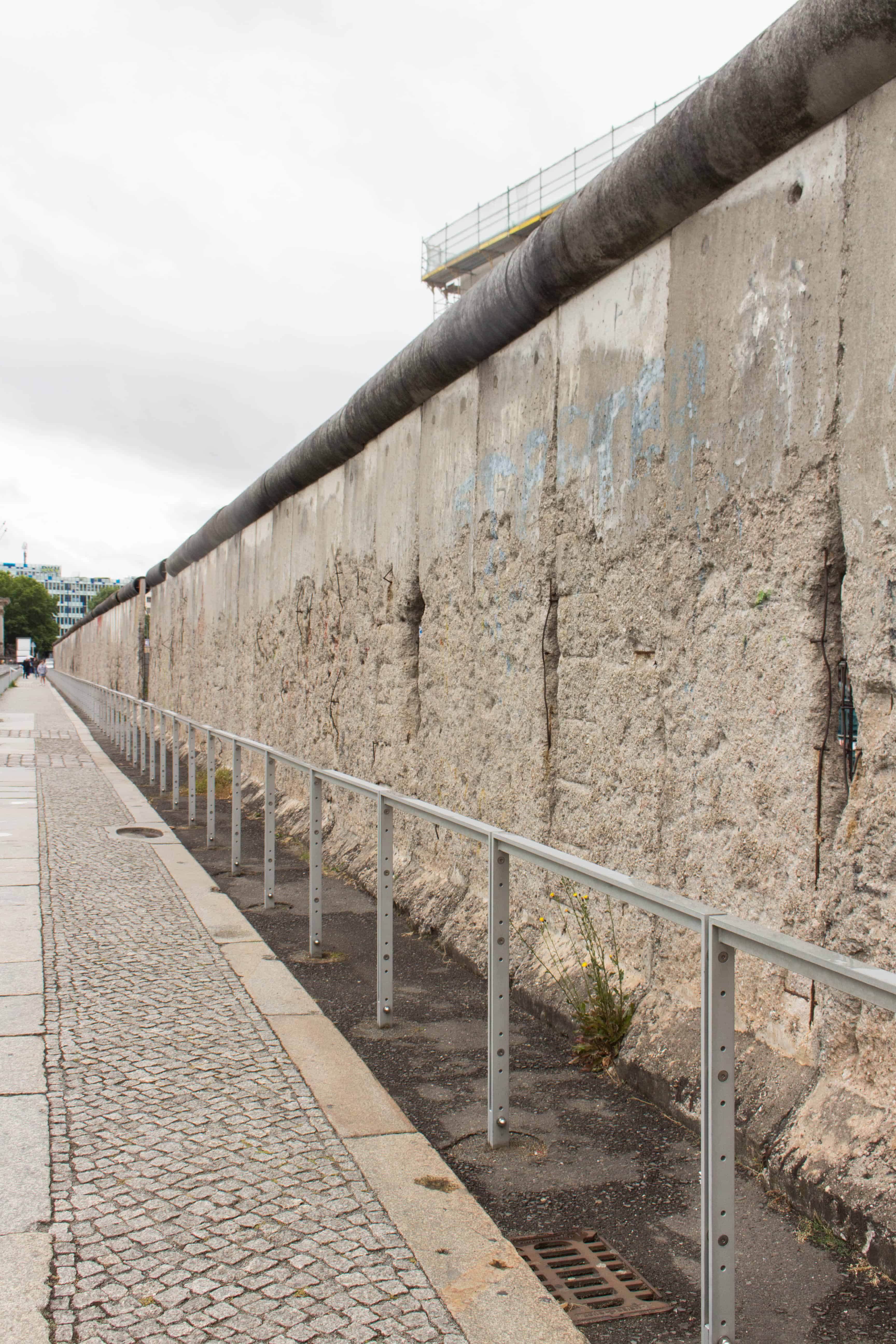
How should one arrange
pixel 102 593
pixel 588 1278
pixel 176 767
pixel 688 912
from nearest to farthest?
pixel 688 912, pixel 588 1278, pixel 176 767, pixel 102 593

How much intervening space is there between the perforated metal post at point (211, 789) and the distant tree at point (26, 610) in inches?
4467

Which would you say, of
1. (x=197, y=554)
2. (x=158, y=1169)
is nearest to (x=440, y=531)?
Answer: (x=158, y=1169)

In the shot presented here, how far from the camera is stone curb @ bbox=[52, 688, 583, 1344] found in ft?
7.70

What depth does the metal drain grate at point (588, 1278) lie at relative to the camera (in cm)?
241

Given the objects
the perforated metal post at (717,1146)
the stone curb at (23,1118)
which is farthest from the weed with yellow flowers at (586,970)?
the stone curb at (23,1118)

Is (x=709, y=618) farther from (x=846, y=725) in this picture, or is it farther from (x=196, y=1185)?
(x=196, y=1185)

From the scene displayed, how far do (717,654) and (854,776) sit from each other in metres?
0.72

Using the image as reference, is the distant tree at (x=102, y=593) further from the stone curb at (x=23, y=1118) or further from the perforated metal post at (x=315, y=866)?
the perforated metal post at (x=315, y=866)

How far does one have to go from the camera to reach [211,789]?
27.5ft

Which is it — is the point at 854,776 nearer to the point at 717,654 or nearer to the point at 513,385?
the point at 717,654

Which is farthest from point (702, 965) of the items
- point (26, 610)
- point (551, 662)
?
point (26, 610)

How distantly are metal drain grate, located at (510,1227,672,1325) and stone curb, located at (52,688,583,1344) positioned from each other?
0.06 metres

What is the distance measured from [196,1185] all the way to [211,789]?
5628 mm

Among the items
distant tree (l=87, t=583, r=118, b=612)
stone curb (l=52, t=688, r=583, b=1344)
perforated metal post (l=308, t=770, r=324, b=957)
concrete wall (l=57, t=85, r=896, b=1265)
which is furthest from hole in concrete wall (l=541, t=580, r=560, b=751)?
distant tree (l=87, t=583, r=118, b=612)
